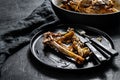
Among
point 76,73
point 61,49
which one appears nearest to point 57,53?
point 61,49

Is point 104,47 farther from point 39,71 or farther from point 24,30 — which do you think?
point 24,30

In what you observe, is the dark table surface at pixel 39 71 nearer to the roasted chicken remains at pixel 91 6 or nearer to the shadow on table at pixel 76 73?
the shadow on table at pixel 76 73

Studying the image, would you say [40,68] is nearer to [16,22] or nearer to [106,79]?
[106,79]

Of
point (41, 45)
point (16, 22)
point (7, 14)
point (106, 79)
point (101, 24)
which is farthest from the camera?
point (7, 14)

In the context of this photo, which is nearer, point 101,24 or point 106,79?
point 106,79

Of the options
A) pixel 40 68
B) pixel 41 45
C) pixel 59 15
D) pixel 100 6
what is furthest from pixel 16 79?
pixel 100 6

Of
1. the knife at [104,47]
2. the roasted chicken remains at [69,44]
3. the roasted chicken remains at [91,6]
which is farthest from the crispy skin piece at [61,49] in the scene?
the roasted chicken remains at [91,6]
